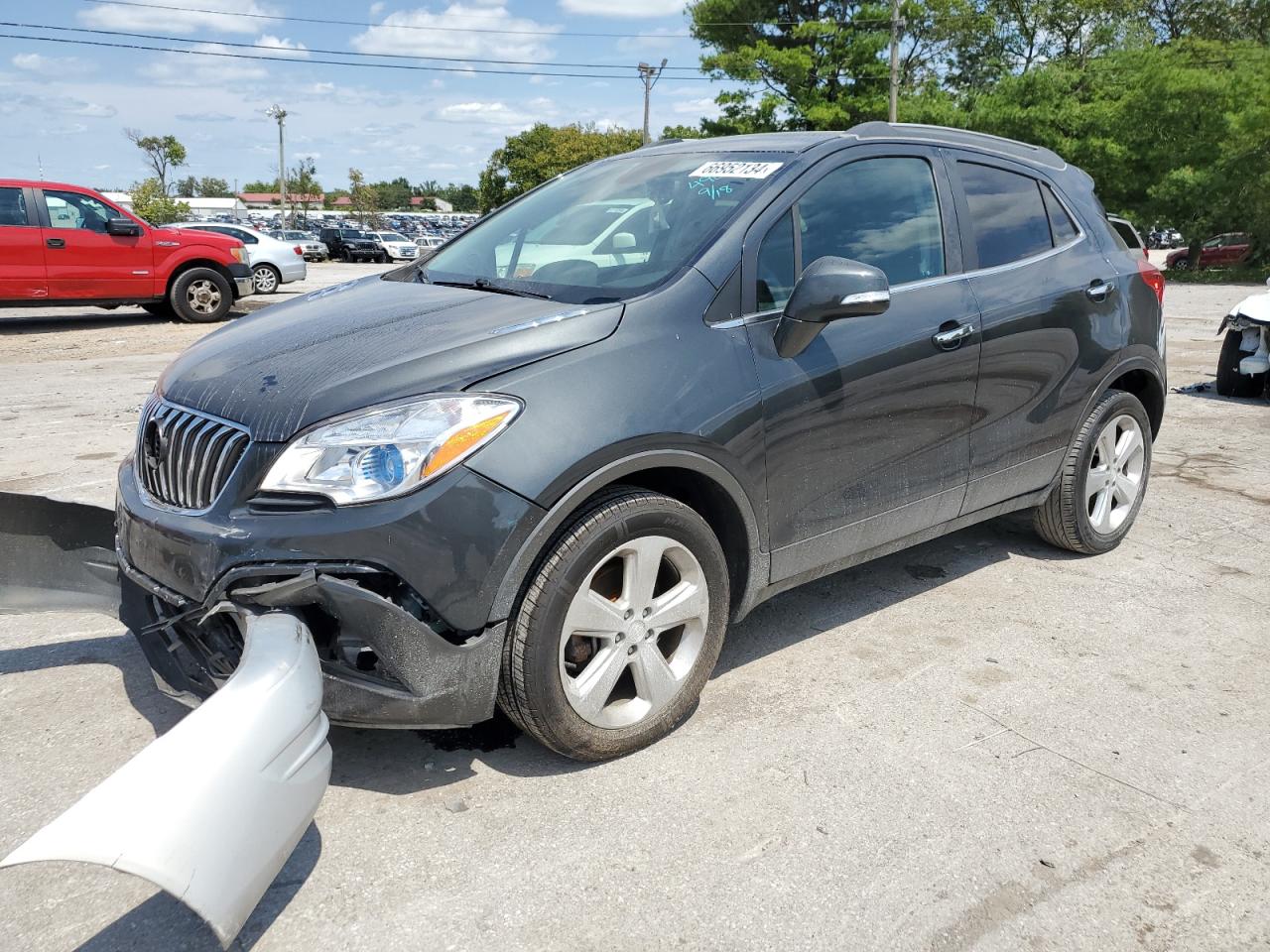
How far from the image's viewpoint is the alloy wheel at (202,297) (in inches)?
566

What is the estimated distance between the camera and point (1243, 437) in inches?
295

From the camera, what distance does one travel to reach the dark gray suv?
8.42 feet

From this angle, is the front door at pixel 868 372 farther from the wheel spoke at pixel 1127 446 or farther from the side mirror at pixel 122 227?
the side mirror at pixel 122 227

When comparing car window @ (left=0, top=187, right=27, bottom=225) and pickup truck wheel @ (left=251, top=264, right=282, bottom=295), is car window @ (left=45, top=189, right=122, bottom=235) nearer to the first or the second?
car window @ (left=0, top=187, right=27, bottom=225)

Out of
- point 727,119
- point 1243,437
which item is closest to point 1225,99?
point 727,119

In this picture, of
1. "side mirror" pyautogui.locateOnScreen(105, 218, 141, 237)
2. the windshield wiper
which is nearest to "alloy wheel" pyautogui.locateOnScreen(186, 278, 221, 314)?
"side mirror" pyautogui.locateOnScreen(105, 218, 141, 237)

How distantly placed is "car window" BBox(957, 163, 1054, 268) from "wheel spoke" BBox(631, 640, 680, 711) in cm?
206

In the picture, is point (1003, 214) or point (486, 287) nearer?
point (486, 287)

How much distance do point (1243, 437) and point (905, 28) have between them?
36363 mm

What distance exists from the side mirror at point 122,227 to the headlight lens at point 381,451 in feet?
41.5

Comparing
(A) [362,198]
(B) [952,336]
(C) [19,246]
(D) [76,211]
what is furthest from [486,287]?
(A) [362,198]

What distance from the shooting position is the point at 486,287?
3.54 meters

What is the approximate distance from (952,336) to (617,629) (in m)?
1.73

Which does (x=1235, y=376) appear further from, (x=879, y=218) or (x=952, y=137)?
(x=879, y=218)
